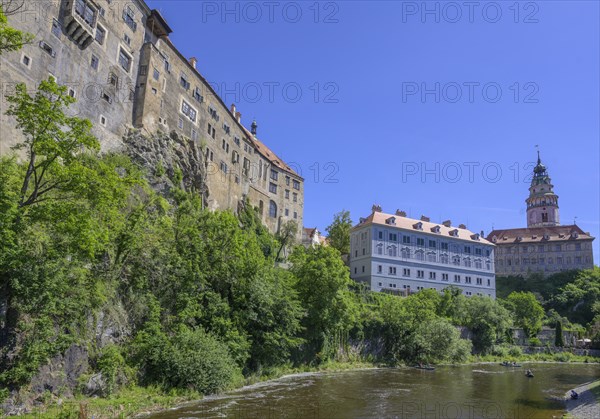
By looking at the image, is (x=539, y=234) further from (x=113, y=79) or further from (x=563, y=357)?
(x=113, y=79)

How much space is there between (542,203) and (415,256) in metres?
76.8

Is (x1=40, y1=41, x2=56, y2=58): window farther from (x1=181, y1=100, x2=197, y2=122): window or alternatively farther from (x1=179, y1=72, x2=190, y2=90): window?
(x1=179, y1=72, x2=190, y2=90): window

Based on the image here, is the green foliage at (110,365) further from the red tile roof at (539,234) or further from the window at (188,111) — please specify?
the red tile roof at (539,234)

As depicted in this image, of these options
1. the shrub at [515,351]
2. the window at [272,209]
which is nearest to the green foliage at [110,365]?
the window at [272,209]

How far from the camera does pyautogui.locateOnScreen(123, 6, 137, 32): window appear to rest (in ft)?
136

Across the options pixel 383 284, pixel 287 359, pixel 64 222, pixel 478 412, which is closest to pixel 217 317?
pixel 287 359

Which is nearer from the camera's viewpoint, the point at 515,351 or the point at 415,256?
the point at 515,351

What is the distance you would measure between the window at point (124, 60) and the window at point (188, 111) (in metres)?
7.49

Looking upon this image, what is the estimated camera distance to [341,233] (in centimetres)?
7769

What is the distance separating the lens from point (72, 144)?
1647cm

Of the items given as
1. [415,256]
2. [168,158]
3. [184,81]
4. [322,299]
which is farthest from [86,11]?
[415,256]

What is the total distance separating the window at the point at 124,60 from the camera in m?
40.6

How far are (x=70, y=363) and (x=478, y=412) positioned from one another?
2041 cm

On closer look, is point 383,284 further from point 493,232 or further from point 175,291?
point 493,232
